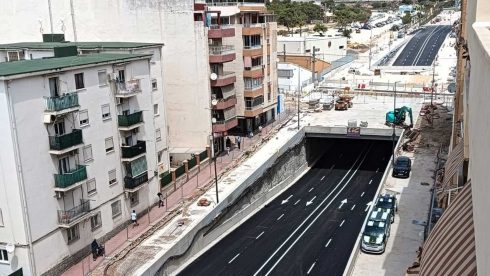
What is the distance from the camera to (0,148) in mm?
31719

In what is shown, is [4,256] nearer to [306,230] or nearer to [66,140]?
[66,140]

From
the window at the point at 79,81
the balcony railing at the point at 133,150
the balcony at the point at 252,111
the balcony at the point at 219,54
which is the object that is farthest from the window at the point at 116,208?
the balcony at the point at 252,111

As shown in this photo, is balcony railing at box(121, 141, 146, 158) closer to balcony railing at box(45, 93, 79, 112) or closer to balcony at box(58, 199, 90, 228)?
balcony at box(58, 199, 90, 228)

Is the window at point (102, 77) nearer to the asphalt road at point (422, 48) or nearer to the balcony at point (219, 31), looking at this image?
the balcony at point (219, 31)

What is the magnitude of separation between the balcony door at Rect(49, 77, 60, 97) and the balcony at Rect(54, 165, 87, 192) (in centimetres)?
513

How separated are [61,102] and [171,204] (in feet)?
49.7

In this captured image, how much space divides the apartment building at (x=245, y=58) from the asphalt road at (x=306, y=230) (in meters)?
10.5

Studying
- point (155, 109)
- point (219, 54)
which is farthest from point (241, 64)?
point (155, 109)

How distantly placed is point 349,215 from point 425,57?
315 ft

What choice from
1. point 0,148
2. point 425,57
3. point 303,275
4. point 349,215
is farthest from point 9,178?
point 425,57

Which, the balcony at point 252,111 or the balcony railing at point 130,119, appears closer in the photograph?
the balcony railing at point 130,119

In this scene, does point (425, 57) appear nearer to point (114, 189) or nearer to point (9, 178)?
point (114, 189)

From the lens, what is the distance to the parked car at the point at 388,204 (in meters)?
41.7

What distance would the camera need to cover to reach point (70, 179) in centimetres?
3516
